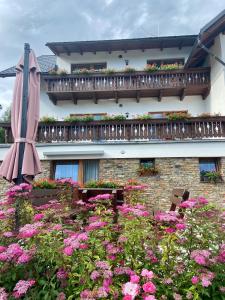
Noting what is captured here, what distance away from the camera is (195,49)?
13.5 m

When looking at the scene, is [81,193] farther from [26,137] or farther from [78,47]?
[78,47]

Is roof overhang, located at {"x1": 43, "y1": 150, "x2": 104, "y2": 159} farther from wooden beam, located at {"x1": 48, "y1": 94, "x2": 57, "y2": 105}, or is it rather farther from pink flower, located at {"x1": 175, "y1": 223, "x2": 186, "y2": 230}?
pink flower, located at {"x1": 175, "y1": 223, "x2": 186, "y2": 230}

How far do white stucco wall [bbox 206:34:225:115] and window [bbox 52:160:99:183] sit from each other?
6099mm

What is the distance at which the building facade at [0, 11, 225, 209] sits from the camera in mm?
10773

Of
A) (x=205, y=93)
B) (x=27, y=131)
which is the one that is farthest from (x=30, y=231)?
(x=205, y=93)

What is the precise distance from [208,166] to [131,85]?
580cm

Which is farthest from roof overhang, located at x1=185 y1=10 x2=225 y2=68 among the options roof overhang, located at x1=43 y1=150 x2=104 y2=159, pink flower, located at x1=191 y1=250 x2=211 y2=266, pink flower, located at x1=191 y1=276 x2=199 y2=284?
pink flower, located at x1=191 y1=276 x2=199 y2=284

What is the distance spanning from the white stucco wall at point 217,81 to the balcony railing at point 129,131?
1914 millimetres

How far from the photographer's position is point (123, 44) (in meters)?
15.5

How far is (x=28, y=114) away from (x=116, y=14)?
12.7 meters

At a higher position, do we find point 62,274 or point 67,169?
point 67,169

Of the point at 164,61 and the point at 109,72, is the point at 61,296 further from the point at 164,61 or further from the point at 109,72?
the point at 164,61

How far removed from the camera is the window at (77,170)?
1149cm

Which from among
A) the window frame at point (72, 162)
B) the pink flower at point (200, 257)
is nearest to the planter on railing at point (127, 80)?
the window frame at point (72, 162)
